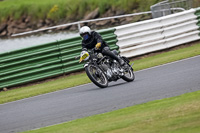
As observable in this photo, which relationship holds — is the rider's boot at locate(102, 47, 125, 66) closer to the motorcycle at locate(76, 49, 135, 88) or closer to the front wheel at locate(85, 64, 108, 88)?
the motorcycle at locate(76, 49, 135, 88)

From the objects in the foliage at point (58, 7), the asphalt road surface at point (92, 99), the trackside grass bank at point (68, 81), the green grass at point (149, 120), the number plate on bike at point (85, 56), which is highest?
the foliage at point (58, 7)

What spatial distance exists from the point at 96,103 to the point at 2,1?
46995 millimetres

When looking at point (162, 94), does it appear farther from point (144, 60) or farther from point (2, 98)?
point (144, 60)

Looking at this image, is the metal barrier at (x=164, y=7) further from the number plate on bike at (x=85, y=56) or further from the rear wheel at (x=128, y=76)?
the number plate on bike at (x=85, y=56)

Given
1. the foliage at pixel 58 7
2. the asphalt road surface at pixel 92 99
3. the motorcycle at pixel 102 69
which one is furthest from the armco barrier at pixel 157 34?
the foliage at pixel 58 7

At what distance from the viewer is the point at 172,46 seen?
1759cm

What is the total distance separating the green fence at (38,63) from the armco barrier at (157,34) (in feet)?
5.89

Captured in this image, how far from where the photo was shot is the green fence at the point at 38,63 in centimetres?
1521

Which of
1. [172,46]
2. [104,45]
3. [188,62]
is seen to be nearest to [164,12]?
[172,46]

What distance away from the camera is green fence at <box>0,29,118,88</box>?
49.9ft

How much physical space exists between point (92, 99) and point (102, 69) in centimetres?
160

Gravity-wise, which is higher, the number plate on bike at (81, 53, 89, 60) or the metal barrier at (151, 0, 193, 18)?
the metal barrier at (151, 0, 193, 18)

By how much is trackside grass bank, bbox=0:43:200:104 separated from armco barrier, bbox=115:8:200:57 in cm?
49

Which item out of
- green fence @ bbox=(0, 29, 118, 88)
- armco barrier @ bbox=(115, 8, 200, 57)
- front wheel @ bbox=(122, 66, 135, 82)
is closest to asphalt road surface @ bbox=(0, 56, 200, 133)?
front wheel @ bbox=(122, 66, 135, 82)
